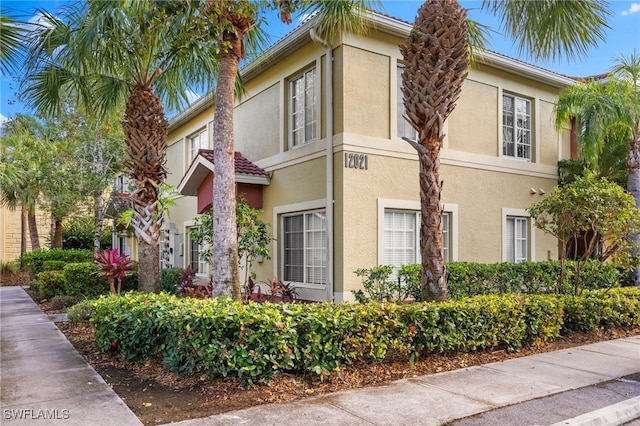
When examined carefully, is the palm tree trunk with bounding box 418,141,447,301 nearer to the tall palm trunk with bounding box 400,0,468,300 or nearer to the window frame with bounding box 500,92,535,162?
the tall palm trunk with bounding box 400,0,468,300

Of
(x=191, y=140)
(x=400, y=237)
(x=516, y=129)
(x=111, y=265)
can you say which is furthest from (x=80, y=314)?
(x=516, y=129)

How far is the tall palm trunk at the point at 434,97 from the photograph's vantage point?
8227 millimetres

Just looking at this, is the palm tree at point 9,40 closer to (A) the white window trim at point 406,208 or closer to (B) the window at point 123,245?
(A) the white window trim at point 406,208

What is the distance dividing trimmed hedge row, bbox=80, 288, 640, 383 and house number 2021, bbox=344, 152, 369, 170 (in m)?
3.93

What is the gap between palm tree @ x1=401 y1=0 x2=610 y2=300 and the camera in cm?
823

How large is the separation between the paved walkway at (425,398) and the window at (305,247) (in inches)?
198

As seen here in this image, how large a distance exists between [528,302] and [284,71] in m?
7.95

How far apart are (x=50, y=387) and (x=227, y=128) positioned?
4.55 meters

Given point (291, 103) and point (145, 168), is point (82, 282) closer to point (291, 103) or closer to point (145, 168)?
point (145, 168)

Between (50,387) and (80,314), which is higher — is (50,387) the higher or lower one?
the lower one

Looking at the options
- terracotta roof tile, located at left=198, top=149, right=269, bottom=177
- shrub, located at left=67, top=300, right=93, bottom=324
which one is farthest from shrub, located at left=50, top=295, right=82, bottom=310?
terracotta roof tile, located at left=198, top=149, right=269, bottom=177

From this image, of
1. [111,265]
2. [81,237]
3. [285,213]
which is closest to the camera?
[111,265]

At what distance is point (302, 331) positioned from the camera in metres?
6.24

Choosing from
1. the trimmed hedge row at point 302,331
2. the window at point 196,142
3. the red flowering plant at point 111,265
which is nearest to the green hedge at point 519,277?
the trimmed hedge row at point 302,331
